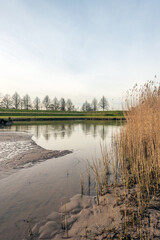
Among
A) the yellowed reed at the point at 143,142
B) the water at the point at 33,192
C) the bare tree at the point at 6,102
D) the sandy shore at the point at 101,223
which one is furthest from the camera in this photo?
the bare tree at the point at 6,102

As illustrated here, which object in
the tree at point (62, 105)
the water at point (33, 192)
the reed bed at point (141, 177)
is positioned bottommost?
the water at point (33, 192)

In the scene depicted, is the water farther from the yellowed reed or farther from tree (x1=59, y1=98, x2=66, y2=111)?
tree (x1=59, y1=98, x2=66, y2=111)

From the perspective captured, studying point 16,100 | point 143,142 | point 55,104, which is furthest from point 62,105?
point 143,142

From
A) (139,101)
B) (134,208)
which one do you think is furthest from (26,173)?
(139,101)

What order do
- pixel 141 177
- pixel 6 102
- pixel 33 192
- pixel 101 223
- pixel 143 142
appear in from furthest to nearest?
pixel 6 102
pixel 143 142
pixel 33 192
pixel 141 177
pixel 101 223

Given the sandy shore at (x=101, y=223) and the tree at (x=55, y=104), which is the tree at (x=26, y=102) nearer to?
the tree at (x=55, y=104)

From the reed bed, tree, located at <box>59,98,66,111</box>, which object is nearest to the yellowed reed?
the reed bed

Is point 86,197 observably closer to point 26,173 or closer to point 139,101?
point 26,173

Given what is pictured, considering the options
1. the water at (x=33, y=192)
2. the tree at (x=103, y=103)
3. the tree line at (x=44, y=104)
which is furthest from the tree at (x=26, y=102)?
the water at (x=33, y=192)

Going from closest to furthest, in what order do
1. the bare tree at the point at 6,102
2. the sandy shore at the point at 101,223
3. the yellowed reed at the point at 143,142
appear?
the sandy shore at the point at 101,223, the yellowed reed at the point at 143,142, the bare tree at the point at 6,102

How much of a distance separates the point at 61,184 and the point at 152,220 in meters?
2.90

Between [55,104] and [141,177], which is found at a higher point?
[55,104]

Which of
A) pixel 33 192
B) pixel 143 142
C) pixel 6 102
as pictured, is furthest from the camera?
pixel 6 102

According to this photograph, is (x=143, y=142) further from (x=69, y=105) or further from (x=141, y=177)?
(x=69, y=105)
